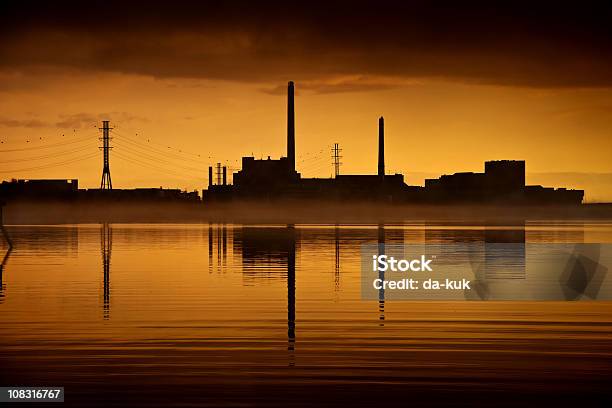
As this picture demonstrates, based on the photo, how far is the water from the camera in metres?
11.9

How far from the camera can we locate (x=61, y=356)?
14.5m

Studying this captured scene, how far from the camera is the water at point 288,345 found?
11938 mm

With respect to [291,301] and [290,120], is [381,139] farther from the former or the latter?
[291,301]

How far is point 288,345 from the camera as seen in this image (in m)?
15.5

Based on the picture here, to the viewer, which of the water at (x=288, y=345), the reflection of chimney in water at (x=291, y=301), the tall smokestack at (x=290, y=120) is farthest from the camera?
the tall smokestack at (x=290, y=120)

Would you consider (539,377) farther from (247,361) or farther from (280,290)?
(280,290)

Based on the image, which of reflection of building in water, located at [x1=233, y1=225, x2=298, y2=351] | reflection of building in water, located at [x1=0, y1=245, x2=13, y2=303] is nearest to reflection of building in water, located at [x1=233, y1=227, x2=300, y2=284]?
reflection of building in water, located at [x1=233, y1=225, x2=298, y2=351]

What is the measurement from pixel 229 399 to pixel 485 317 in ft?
30.1

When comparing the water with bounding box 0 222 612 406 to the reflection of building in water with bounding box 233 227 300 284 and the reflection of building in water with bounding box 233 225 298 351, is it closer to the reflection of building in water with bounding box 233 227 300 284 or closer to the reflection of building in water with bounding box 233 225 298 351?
the reflection of building in water with bounding box 233 225 298 351

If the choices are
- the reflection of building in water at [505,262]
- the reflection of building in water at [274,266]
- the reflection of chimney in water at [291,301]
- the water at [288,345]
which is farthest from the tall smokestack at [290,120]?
the water at [288,345]

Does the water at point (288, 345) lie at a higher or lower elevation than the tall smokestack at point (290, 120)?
lower

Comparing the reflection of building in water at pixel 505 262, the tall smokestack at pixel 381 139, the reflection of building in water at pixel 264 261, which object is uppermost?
the tall smokestack at pixel 381 139

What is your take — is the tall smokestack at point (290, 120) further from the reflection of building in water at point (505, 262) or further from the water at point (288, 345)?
the water at point (288, 345)

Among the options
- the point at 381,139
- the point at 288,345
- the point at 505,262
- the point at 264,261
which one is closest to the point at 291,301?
the point at 288,345
